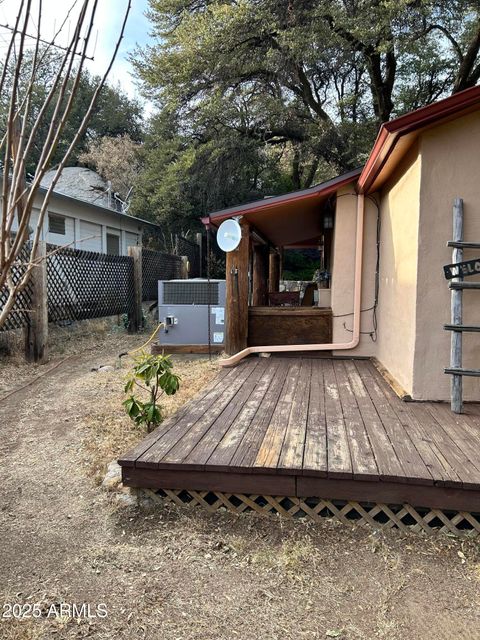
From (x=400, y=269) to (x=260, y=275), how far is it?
5365mm

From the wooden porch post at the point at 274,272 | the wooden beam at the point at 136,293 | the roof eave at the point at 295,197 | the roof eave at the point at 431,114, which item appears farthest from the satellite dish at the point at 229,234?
the wooden porch post at the point at 274,272

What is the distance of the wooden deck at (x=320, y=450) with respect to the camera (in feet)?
7.19

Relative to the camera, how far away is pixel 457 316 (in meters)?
3.19

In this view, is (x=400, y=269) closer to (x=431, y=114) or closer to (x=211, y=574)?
(x=431, y=114)

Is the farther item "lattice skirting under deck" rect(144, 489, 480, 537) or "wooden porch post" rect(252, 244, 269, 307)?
"wooden porch post" rect(252, 244, 269, 307)

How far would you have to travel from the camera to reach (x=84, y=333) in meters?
8.18

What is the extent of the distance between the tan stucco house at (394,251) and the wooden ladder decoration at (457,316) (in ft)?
0.49

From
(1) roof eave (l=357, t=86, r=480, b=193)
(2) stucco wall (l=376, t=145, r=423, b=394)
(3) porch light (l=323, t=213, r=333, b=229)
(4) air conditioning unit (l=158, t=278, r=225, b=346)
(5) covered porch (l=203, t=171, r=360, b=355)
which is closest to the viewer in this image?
(1) roof eave (l=357, t=86, r=480, b=193)

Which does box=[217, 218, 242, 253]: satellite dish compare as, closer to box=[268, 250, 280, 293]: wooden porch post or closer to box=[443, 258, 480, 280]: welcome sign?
box=[443, 258, 480, 280]: welcome sign

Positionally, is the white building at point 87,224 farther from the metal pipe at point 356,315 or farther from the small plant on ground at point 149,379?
the small plant on ground at point 149,379

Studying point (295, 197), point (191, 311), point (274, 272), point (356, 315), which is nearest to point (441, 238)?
point (356, 315)

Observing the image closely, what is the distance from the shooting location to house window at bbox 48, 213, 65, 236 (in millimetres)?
10259

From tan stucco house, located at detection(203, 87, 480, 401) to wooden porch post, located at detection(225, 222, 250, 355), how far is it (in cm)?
1

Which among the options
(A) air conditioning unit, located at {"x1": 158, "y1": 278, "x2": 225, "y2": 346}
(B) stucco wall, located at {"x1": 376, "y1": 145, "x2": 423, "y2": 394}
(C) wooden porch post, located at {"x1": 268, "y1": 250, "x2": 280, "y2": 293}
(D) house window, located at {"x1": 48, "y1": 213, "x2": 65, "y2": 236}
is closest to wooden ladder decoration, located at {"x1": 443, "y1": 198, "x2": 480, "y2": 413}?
(B) stucco wall, located at {"x1": 376, "y1": 145, "x2": 423, "y2": 394}
